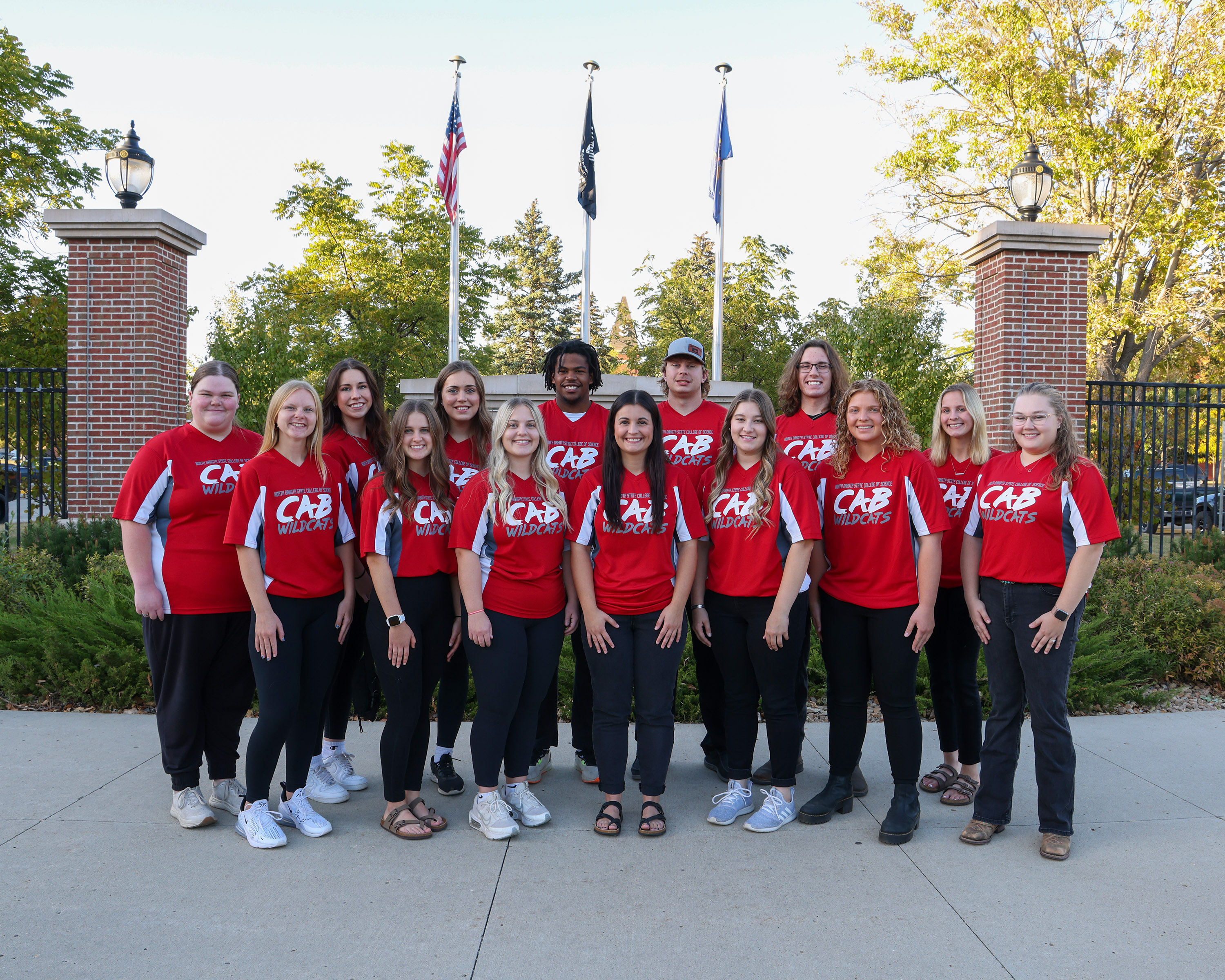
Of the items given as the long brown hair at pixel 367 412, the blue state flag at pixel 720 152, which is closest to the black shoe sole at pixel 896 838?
the long brown hair at pixel 367 412

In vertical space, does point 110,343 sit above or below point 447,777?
above

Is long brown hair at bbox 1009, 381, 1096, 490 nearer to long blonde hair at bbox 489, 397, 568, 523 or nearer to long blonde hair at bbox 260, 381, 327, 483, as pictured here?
long blonde hair at bbox 489, 397, 568, 523

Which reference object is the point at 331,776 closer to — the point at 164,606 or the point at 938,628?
the point at 164,606

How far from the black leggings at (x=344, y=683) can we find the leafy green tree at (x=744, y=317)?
92.7 feet

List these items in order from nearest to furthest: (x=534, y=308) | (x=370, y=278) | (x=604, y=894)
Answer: (x=604, y=894) → (x=370, y=278) → (x=534, y=308)

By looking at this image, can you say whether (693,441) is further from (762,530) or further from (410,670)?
(410,670)

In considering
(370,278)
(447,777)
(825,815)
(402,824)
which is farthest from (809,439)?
(370,278)

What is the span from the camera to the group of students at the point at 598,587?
3.62m

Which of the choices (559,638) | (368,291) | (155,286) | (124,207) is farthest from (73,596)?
(368,291)

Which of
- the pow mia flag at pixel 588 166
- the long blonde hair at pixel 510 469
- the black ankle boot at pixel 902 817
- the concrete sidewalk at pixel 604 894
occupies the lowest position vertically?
the concrete sidewalk at pixel 604 894

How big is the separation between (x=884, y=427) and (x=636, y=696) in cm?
164

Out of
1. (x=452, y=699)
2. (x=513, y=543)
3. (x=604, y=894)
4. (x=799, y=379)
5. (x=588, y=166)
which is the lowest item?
(x=604, y=894)

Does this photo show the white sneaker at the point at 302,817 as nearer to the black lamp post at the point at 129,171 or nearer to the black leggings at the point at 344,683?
the black leggings at the point at 344,683

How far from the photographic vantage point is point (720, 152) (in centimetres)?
1562
